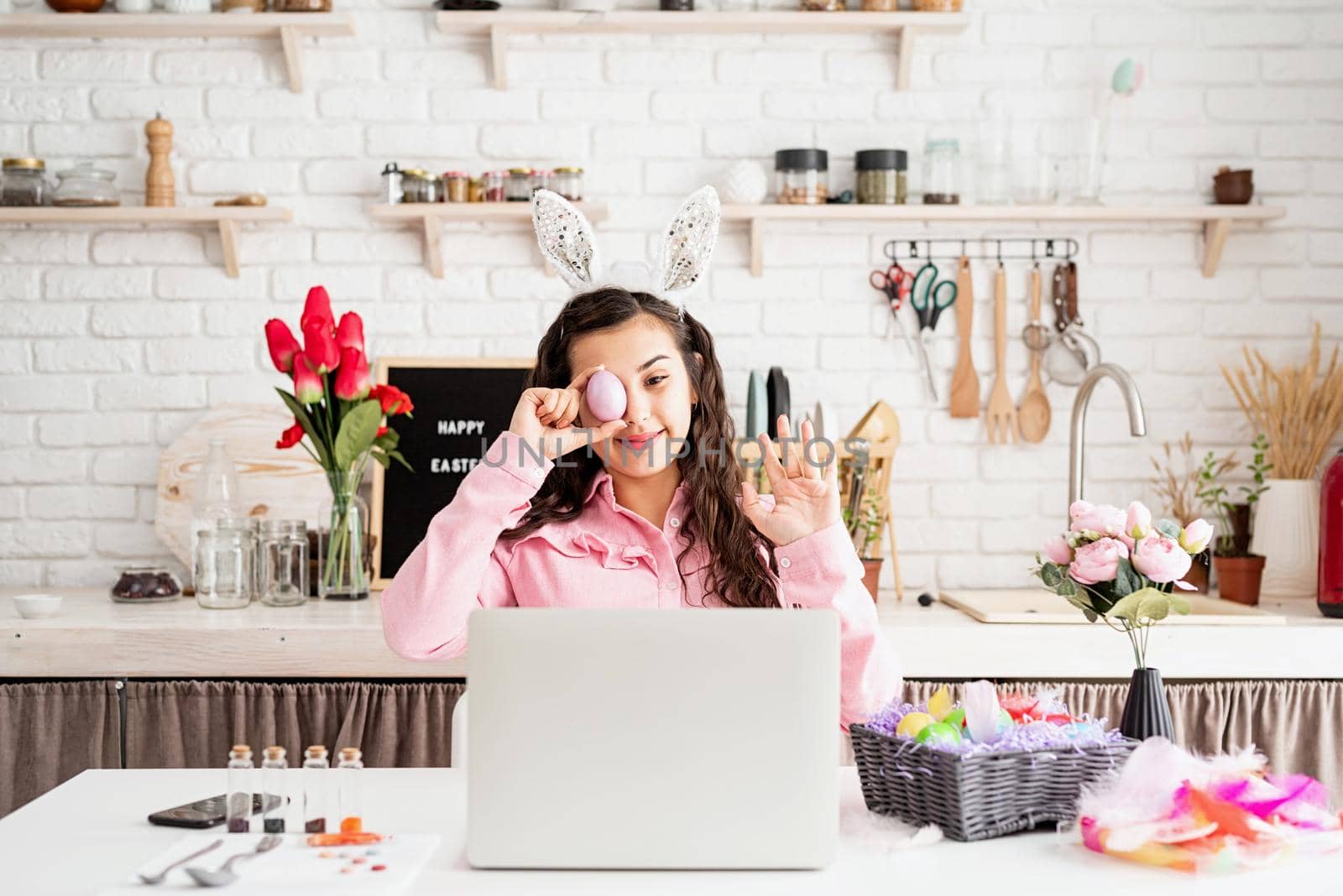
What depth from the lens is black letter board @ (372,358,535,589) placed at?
2797 mm

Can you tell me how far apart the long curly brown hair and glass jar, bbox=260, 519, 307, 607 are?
91cm

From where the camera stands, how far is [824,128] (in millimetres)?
2881

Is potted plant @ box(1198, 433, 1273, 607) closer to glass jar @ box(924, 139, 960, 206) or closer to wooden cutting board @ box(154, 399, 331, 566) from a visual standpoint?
glass jar @ box(924, 139, 960, 206)

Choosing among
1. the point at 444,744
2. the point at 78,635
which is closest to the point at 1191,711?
the point at 444,744

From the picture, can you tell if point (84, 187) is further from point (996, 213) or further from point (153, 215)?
point (996, 213)

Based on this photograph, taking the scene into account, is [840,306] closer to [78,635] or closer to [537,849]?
[78,635]

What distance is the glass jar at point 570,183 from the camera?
274 centimetres

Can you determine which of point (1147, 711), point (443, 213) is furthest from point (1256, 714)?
point (443, 213)

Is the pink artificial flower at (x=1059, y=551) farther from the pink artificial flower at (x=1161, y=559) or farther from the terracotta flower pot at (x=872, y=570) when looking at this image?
the terracotta flower pot at (x=872, y=570)

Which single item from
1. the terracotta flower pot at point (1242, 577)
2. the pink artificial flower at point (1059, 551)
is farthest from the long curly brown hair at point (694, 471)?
the terracotta flower pot at point (1242, 577)

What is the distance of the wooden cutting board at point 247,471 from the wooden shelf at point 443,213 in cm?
49

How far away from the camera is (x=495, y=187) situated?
2.76 m

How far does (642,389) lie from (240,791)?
0.73 meters

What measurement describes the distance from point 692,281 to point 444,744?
1.00 metres
